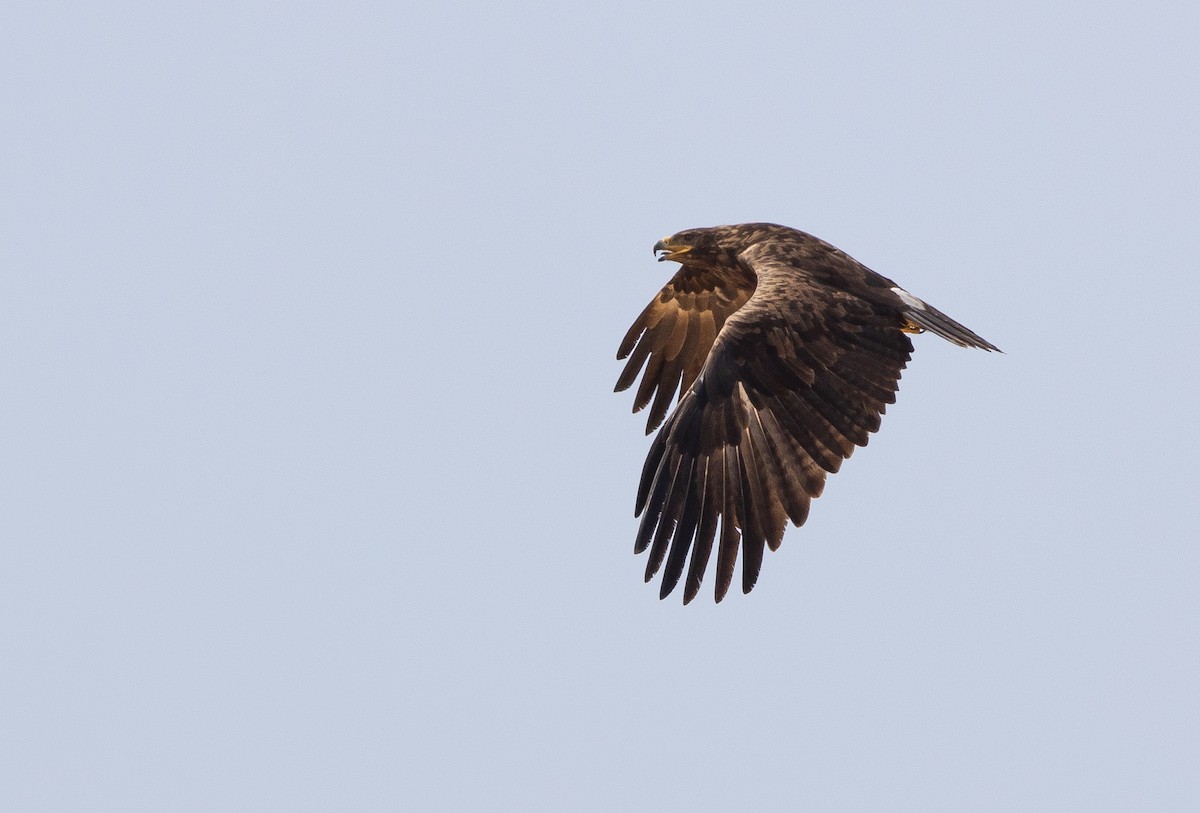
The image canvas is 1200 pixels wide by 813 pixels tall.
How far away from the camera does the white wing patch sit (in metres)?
11.4

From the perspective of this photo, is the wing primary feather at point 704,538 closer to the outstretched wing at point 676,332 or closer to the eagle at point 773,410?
the eagle at point 773,410

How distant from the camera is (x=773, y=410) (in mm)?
10391

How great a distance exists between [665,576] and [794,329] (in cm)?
186

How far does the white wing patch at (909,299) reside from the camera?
11.4 meters

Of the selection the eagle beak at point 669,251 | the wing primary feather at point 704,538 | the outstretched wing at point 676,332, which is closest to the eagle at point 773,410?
the wing primary feather at point 704,538

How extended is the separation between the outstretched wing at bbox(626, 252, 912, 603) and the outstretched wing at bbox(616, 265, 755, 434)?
227 centimetres

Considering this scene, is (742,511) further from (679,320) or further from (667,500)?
(679,320)

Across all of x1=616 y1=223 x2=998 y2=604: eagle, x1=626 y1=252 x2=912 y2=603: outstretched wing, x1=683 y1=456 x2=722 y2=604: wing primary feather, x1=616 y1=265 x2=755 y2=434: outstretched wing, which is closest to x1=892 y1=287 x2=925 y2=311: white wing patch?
x1=616 y1=223 x2=998 y2=604: eagle

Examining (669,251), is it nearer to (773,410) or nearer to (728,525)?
(773,410)

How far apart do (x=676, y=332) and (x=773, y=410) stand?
3.10m

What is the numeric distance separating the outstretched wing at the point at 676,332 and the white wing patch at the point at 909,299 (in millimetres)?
1642

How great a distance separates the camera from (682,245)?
12.8m

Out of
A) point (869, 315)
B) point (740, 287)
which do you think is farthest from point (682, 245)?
point (869, 315)

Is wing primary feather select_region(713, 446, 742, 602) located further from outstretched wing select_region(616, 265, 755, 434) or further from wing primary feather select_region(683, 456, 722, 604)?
outstretched wing select_region(616, 265, 755, 434)
